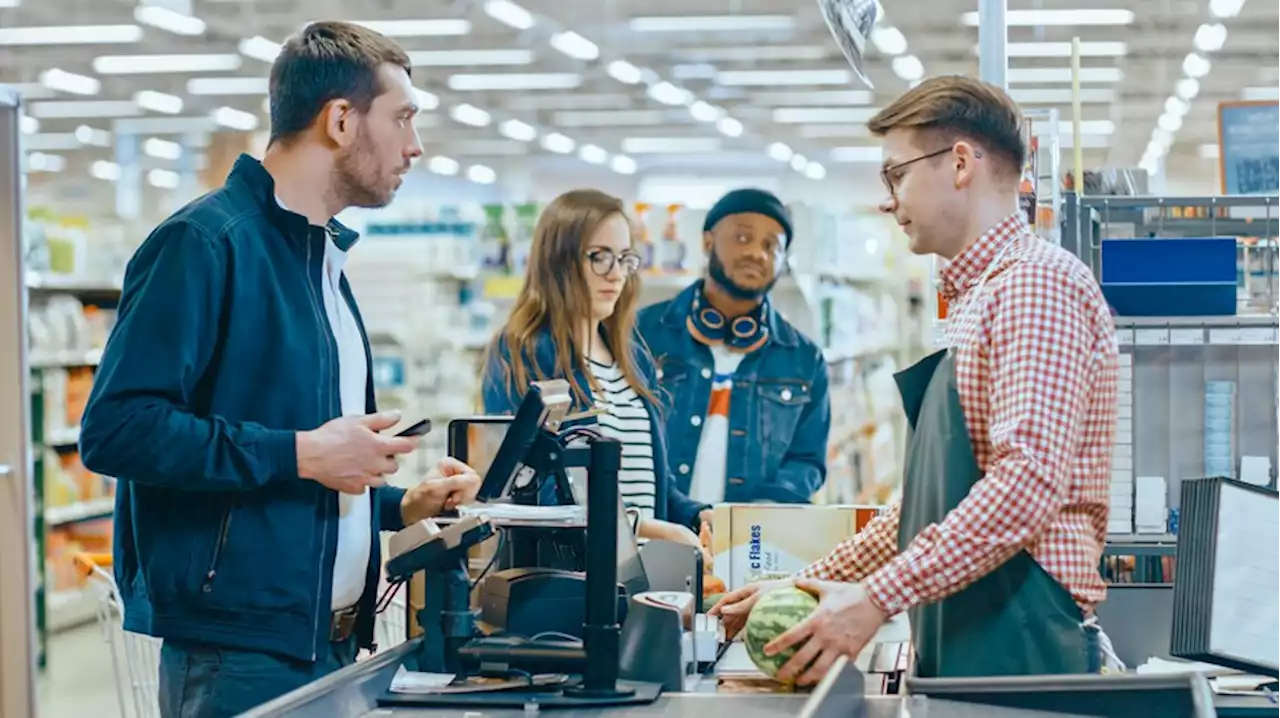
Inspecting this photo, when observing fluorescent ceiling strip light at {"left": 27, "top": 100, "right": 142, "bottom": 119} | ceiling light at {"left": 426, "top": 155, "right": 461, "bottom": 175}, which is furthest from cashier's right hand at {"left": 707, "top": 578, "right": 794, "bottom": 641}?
ceiling light at {"left": 426, "top": 155, "right": 461, "bottom": 175}

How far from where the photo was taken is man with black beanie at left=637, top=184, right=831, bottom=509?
168 inches

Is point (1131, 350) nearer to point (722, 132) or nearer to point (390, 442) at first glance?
point (390, 442)

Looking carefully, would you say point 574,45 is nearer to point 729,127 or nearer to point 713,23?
point 713,23

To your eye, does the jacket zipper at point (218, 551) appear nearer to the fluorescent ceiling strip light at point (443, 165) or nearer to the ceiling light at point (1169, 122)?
the ceiling light at point (1169, 122)

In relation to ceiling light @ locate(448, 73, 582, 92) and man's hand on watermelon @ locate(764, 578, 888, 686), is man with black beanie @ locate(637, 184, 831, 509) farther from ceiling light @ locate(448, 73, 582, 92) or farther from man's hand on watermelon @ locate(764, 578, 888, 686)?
ceiling light @ locate(448, 73, 582, 92)

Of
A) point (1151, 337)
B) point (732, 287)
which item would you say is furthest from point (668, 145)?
point (1151, 337)

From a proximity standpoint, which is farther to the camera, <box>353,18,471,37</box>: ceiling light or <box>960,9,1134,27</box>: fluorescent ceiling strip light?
<box>353,18,471,37</box>: ceiling light

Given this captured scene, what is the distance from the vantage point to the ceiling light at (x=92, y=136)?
72.0 ft

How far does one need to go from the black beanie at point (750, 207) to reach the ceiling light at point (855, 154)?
2012 centimetres

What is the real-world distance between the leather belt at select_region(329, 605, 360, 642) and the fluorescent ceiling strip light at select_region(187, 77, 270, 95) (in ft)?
52.9

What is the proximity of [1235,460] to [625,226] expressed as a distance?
1481mm

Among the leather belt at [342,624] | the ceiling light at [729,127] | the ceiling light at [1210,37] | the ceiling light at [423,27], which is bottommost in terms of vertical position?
the leather belt at [342,624]

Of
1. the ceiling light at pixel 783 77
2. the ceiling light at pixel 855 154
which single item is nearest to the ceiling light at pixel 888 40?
the ceiling light at pixel 783 77

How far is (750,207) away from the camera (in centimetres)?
447
